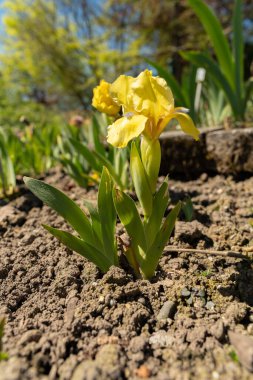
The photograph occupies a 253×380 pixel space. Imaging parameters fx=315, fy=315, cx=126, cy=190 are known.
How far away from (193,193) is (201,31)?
34.8ft

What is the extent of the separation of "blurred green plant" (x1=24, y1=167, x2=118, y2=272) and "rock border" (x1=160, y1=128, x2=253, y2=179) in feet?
4.45

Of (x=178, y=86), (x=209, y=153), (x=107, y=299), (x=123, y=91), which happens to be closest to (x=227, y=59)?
(x=178, y=86)

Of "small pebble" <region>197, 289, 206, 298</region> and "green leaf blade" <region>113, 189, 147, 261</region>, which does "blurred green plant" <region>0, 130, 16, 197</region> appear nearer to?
"green leaf blade" <region>113, 189, 147, 261</region>

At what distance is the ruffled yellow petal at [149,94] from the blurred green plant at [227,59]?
1553 millimetres

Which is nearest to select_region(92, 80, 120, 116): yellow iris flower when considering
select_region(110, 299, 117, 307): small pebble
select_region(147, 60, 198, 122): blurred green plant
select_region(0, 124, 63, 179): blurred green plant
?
select_region(110, 299, 117, 307): small pebble

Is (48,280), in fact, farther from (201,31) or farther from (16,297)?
(201,31)

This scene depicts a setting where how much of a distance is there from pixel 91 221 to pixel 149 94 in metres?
0.52

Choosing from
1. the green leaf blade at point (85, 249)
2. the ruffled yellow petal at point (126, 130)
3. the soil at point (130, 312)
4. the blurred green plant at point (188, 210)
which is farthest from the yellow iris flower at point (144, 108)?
the blurred green plant at point (188, 210)

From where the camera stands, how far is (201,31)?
35.7ft

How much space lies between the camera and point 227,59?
2482 mm

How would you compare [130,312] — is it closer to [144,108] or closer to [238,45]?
[144,108]

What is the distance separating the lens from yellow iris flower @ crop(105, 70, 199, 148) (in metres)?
0.99

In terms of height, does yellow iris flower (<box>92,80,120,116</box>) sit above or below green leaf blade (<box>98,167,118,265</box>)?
above

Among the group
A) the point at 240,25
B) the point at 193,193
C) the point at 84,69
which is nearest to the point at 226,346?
the point at 193,193
